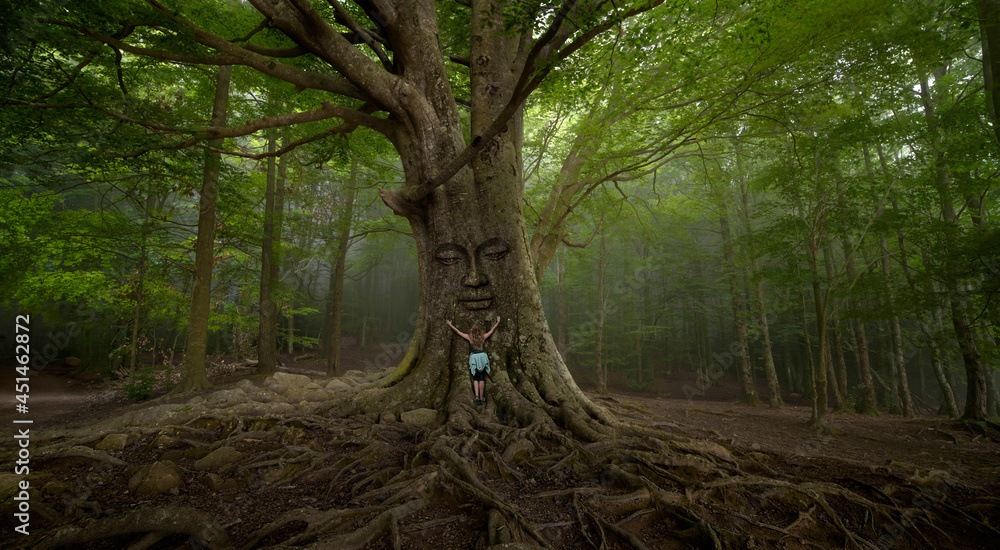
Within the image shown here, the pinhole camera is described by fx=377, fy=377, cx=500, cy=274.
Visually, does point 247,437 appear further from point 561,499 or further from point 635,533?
point 635,533

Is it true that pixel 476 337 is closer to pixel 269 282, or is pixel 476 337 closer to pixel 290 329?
pixel 269 282

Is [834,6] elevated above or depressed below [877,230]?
above

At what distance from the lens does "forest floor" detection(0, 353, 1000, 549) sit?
2.47 meters

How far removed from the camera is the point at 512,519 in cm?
232

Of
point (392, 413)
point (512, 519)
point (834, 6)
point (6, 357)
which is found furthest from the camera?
point (6, 357)

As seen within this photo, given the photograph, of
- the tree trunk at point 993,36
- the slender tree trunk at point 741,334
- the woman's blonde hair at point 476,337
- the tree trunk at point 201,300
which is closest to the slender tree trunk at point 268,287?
the tree trunk at point 201,300

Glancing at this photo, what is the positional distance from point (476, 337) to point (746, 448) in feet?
10.5

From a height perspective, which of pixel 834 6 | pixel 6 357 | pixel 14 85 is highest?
→ pixel 834 6

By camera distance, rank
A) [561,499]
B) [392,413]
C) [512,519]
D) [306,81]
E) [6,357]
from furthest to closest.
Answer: [6,357] → [306,81] → [392,413] → [561,499] → [512,519]

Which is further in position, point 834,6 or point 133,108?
point 834,6

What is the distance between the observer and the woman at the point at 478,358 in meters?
4.56

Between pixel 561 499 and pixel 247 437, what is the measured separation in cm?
304

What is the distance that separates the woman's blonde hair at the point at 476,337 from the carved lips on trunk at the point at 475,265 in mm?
286

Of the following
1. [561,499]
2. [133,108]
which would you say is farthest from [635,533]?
[133,108]
